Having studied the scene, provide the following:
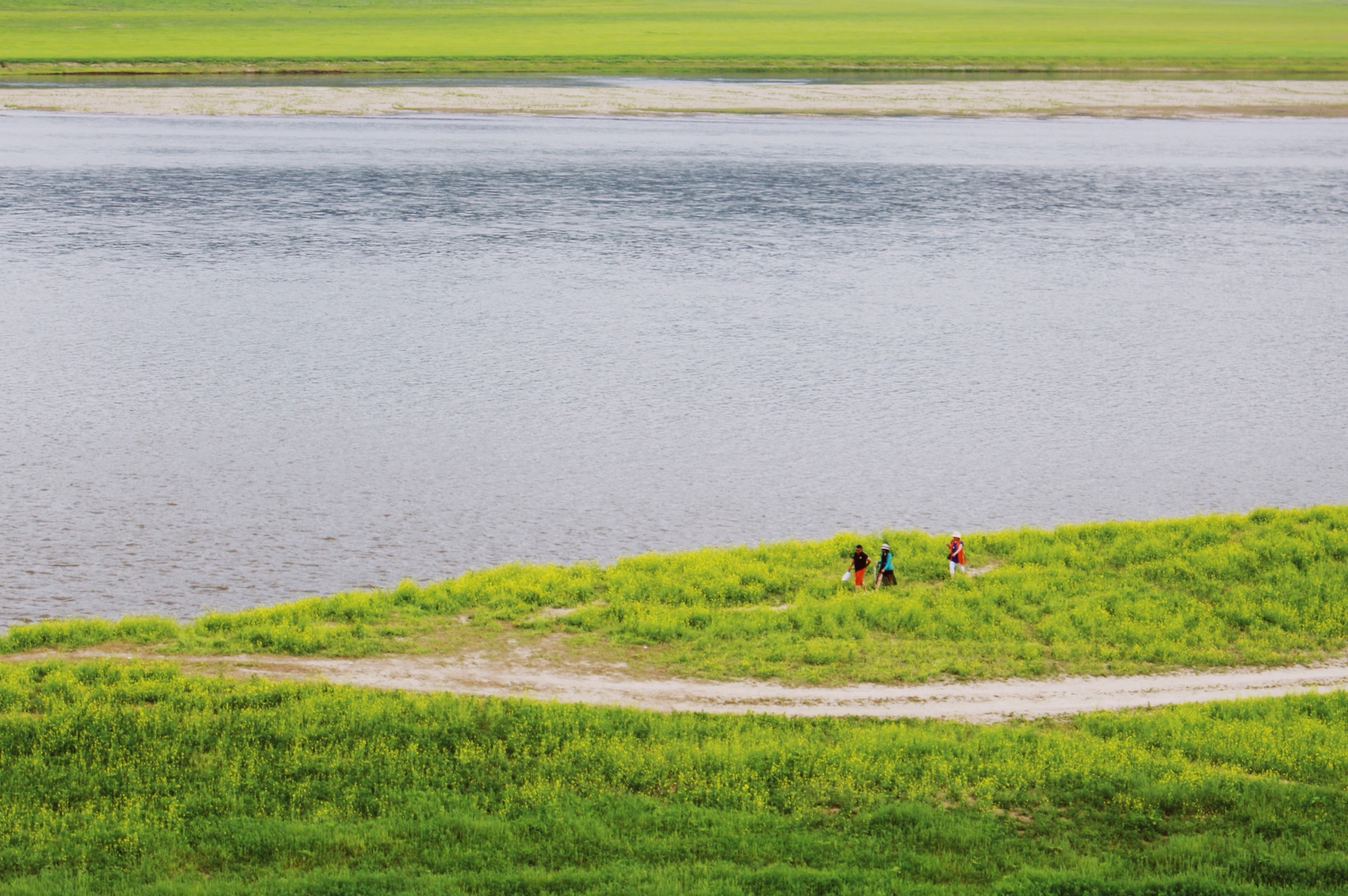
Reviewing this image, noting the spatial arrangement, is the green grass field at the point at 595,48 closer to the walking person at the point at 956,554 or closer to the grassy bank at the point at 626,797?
the walking person at the point at 956,554

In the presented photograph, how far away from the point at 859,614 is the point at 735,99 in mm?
117676

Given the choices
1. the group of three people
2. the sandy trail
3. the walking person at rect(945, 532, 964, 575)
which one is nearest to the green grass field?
the sandy trail

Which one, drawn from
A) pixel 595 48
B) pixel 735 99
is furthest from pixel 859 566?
pixel 595 48

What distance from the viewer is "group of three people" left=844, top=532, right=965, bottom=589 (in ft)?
101

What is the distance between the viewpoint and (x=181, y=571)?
33.1 metres

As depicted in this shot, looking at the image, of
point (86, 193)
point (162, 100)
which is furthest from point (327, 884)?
point (162, 100)

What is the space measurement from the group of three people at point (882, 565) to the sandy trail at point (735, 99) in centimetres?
10580

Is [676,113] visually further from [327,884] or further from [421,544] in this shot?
[327,884]

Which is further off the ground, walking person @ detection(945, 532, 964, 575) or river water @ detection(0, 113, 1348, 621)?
river water @ detection(0, 113, 1348, 621)

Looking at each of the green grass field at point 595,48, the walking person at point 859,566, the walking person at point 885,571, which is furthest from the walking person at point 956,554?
the green grass field at point 595,48

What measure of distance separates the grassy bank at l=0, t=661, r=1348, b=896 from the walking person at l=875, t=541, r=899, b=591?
721cm

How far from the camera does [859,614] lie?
29.4m

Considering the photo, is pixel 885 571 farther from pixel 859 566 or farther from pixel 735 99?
pixel 735 99

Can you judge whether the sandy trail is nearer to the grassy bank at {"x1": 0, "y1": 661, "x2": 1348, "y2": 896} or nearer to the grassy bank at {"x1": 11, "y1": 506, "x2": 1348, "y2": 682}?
the grassy bank at {"x1": 11, "y1": 506, "x2": 1348, "y2": 682}
